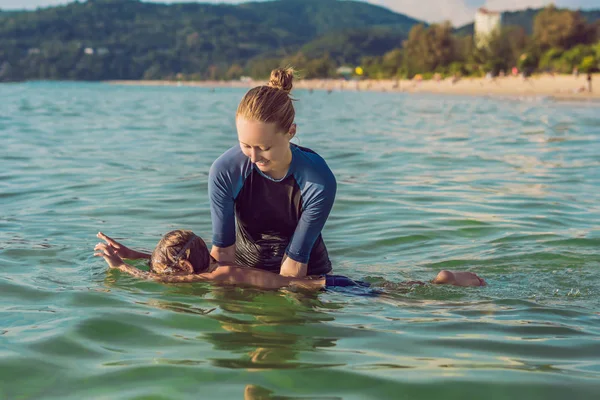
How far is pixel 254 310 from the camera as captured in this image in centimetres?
498

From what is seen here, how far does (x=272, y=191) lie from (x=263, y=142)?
0.74m

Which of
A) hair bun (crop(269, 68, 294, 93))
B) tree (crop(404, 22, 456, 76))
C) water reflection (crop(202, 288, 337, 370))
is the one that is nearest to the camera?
water reflection (crop(202, 288, 337, 370))

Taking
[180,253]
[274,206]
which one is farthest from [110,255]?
[274,206]

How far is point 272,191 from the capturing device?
551 centimetres

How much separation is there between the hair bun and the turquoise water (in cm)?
158

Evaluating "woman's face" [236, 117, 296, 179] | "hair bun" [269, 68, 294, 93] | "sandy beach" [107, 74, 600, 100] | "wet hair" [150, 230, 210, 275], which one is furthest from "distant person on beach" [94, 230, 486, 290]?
"sandy beach" [107, 74, 600, 100]

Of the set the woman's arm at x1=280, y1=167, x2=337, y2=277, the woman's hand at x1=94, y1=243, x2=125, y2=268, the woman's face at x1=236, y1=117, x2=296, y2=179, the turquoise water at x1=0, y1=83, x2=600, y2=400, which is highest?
the woman's face at x1=236, y1=117, x2=296, y2=179

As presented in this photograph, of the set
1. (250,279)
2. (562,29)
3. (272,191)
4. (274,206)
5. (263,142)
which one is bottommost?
(250,279)

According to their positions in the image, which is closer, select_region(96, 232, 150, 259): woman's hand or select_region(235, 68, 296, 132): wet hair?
select_region(235, 68, 296, 132): wet hair

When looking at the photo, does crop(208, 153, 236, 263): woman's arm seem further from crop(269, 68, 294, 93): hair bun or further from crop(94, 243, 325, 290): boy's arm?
crop(269, 68, 294, 93): hair bun

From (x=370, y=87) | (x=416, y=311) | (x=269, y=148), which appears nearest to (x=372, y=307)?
(x=416, y=311)

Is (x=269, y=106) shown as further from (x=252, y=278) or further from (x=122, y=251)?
(x=122, y=251)

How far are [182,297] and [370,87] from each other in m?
125

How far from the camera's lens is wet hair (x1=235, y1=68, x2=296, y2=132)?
4707 mm
